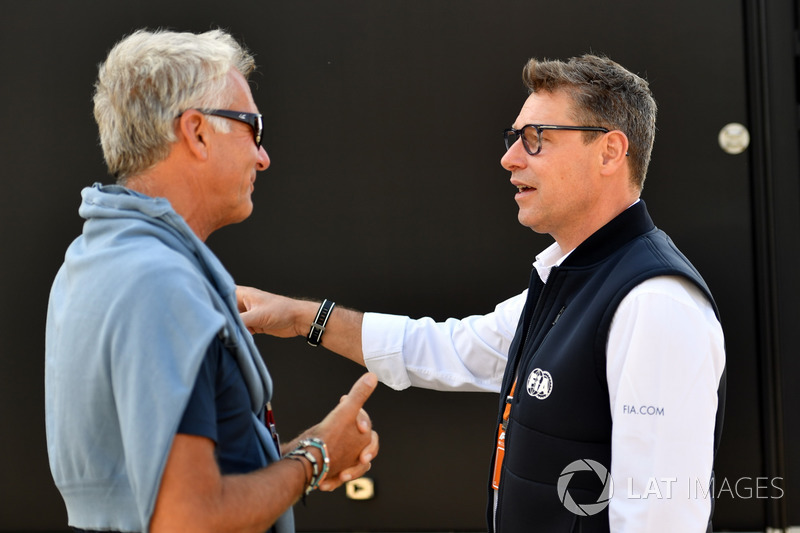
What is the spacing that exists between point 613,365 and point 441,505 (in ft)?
5.16

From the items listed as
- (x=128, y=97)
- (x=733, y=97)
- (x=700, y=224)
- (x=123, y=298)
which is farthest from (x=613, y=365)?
(x=733, y=97)

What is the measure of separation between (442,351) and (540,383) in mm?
728

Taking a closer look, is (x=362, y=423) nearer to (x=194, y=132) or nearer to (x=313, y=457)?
(x=313, y=457)

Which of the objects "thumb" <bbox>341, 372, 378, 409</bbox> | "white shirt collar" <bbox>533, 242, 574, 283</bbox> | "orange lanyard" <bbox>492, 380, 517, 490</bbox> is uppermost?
"white shirt collar" <bbox>533, 242, 574, 283</bbox>

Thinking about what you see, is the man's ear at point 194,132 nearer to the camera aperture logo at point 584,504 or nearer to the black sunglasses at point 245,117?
the black sunglasses at point 245,117

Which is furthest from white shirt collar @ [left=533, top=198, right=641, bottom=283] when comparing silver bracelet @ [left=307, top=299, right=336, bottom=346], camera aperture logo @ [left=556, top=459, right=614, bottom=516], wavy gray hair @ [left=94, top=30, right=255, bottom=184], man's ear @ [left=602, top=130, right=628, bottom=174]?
wavy gray hair @ [left=94, top=30, right=255, bottom=184]

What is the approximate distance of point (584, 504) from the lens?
5.42 feet

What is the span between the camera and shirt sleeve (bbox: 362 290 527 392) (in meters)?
2.41

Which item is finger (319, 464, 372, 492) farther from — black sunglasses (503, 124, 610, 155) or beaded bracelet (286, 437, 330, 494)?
black sunglasses (503, 124, 610, 155)

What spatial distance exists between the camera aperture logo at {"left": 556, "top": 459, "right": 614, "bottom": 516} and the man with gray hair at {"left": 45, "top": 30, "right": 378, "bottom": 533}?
0.47 meters

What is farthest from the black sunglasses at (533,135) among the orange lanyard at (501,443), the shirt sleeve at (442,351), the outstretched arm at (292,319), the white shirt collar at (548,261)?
the outstretched arm at (292,319)

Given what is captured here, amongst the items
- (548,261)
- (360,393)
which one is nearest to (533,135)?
(548,261)

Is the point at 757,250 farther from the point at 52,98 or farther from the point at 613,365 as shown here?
the point at 52,98

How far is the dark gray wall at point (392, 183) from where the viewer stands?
290 centimetres
